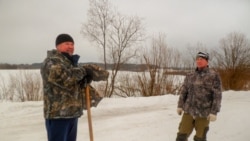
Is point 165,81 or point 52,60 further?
point 165,81

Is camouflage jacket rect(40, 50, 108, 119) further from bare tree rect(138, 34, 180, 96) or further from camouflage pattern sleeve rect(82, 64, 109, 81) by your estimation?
bare tree rect(138, 34, 180, 96)

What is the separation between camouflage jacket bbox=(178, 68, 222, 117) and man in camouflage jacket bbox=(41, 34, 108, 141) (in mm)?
1605

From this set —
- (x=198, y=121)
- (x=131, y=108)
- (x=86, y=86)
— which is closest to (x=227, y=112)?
(x=131, y=108)

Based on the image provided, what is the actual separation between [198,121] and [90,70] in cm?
166

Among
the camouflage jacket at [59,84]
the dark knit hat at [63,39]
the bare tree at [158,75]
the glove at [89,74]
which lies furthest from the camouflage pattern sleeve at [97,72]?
the bare tree at [158,75]

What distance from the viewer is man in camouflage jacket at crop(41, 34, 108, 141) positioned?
3.06m

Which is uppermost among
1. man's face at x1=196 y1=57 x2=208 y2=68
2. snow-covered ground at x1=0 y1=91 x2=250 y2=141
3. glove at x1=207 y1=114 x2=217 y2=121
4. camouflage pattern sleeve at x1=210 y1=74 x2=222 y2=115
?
man's face at x1=196 y1=57 x2=208 y2=68

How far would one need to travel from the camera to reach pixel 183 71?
612 inches

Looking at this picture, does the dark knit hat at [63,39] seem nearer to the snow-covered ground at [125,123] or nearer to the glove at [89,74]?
the glove at [89,74]

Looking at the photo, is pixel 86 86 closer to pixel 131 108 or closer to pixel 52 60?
pixel 52 60

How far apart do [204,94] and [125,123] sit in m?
3.37

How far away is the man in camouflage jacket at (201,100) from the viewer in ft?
13.3

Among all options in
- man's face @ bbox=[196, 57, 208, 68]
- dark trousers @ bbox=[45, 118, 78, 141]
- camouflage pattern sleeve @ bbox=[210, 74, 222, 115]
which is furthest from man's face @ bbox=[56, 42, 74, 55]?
camouflage pattern sleeve @ bbox=[210, 74, 222, 115]

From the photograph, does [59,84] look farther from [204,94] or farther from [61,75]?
[204,94]
